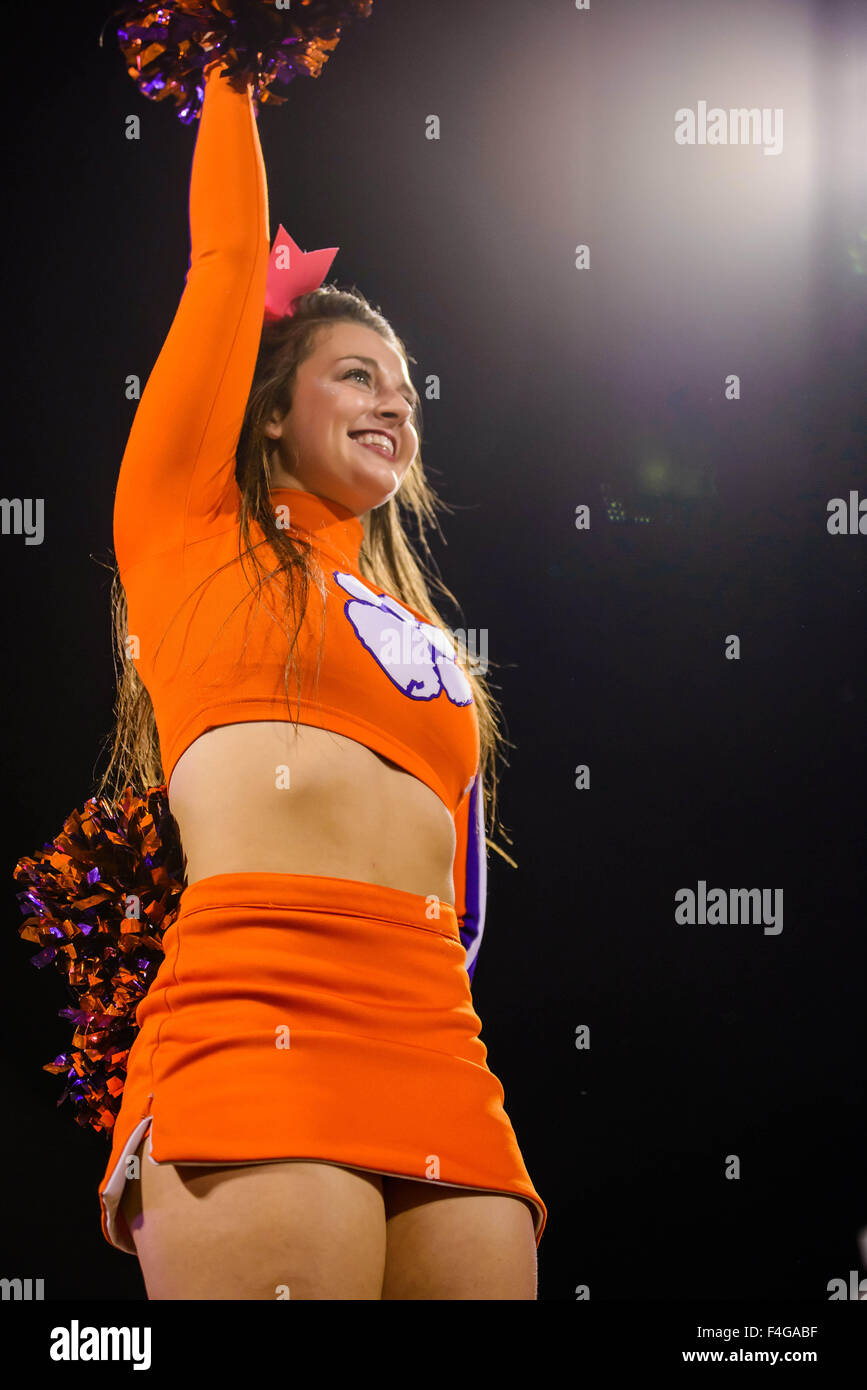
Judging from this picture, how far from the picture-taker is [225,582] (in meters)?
1.63

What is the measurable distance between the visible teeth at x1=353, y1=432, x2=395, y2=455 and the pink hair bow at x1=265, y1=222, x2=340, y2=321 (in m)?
0.23

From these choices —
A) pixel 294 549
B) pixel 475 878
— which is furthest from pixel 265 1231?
pixel 294 549

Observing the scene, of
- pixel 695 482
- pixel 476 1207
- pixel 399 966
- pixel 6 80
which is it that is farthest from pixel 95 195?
pixel 476 1207

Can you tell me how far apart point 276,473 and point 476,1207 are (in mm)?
1027

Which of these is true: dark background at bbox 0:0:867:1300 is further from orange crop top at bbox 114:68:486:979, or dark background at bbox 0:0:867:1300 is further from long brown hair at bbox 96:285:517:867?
orange crop top at bbox 114:68:486:979

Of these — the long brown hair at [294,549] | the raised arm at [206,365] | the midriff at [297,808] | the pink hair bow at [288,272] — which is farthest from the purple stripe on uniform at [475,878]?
the pink hair bow at [288,272]

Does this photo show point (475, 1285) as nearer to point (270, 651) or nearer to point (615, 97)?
point (270, 651)

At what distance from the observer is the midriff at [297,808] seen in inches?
59.3

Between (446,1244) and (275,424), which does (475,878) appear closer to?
(446,1244)

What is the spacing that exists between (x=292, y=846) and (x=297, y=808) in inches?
1.9

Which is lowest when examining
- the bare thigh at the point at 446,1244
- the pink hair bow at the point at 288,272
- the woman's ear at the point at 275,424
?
the bare thigh at the point at 446,1244

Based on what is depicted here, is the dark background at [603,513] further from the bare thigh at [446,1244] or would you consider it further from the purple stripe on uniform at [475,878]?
the bare thigh at [446,1244]

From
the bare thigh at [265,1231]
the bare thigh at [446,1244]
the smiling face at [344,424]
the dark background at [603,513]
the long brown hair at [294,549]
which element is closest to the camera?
the bare thigh at [265,1231]

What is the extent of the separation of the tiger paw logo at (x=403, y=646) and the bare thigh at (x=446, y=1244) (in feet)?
2.03
